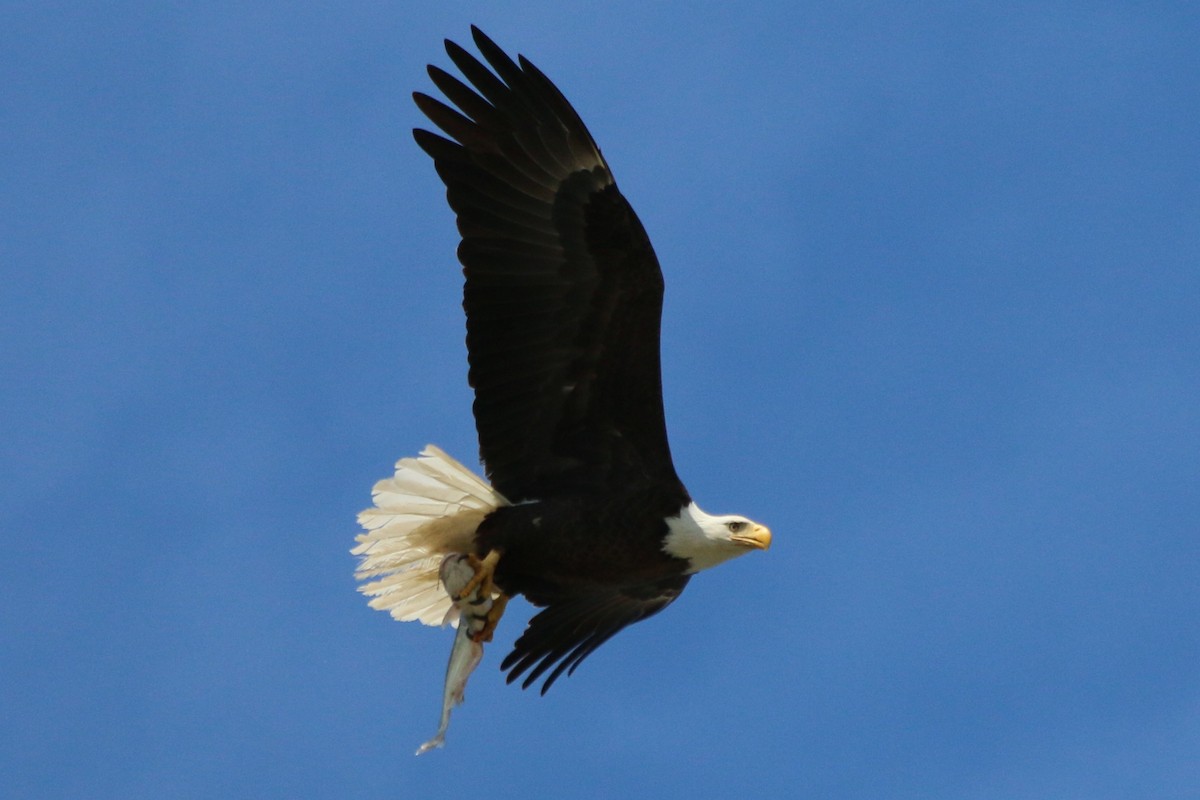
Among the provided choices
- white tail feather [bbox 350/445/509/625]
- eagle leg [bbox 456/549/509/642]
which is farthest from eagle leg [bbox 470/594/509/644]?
white tail feather [bbox 350/445/509/625]

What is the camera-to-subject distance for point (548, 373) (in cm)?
924

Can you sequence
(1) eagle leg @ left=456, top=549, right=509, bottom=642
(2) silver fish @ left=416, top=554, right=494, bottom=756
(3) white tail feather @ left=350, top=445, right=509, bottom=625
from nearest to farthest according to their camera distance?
(2) silver fish @ left=416, top=554, right=494, bottom=756, (1) eagle leg @ left=456, top=549, right=509, bottom=642, (3) white tail feather @ left=350, top=445, right=509, bottom=625

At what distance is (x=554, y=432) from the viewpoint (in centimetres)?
932

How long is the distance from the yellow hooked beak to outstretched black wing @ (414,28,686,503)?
393 millimetres

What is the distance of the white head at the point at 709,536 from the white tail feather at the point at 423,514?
0.83 meters

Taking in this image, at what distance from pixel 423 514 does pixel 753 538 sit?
1561mm

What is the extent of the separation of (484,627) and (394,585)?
988 mm

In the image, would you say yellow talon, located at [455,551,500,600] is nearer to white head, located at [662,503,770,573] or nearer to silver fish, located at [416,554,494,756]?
silver fish, located at [416,554,494,756]

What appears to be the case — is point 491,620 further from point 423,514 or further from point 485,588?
point 423,514

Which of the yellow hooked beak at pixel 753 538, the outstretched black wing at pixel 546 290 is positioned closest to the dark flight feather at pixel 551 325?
the outstretched black wing at pixel 546 290

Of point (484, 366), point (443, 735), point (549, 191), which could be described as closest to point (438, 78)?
point (549, 191)

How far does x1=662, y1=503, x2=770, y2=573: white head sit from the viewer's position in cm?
909

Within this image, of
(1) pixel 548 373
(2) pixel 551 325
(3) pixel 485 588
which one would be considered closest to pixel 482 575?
(3) pixel 485 588

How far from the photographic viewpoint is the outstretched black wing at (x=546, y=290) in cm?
904
